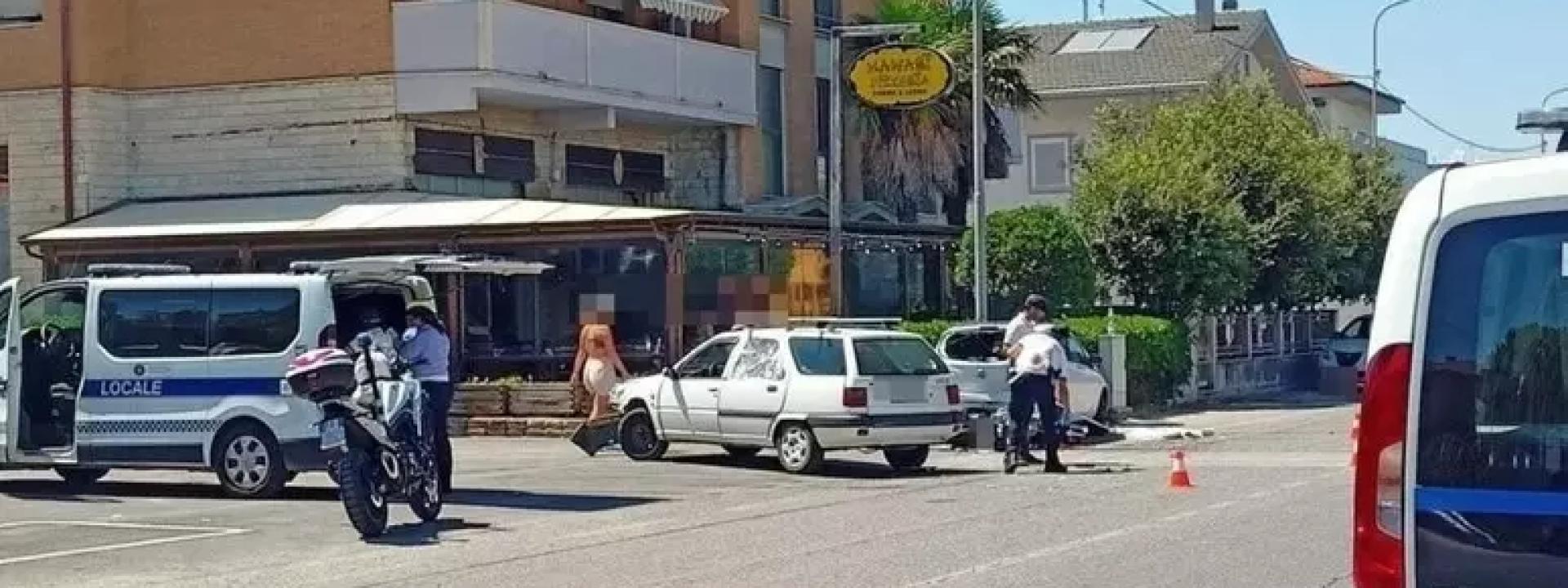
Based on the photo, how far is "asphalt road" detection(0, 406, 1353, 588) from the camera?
13445 mm

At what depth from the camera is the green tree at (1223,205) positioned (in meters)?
36.3

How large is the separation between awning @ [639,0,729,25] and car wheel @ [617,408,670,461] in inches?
501

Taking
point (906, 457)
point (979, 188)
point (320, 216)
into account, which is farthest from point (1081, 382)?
point (320, 216)

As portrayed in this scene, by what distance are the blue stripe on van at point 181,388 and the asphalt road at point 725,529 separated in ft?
2.94

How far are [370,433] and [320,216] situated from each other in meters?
16.2

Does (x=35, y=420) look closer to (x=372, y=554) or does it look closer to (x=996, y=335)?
(x=372, y=554)

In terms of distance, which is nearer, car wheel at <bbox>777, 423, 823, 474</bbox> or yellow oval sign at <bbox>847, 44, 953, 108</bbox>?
car wheel at <bbox>777, 423, 823, 474</bbox>

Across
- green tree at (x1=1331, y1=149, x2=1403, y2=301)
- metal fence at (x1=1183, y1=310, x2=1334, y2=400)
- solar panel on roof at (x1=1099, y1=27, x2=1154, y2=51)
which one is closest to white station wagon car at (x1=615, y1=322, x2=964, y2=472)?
metal fence at (x1=1183, y1=310, x2=1334, y2=400)

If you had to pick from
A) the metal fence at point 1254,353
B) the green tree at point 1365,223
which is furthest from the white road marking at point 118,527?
the green tree at point 1365,223

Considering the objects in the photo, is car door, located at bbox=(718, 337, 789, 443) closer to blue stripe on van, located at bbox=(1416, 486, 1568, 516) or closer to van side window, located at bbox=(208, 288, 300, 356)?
van side window, located at bbox=(208, 288, 300, 356)

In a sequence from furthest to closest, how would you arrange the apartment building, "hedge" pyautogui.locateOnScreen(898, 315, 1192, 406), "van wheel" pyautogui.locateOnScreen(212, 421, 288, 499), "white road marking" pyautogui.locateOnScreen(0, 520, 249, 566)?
1. "hedge" pyautogui.locateOnScreen(898, 315, 1192, 406)
2. the apartment building
3. "van wheel" pyautogui.locateOnScreen(212, 421, 288, 499)
4. "white road marking" pyautogui.locateOnScreen(0, 520, 249, 566)

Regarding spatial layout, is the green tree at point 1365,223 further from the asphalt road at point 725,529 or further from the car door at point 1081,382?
the asphalt road at point 725,529

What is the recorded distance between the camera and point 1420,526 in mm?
5094

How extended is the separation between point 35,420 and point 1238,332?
2500 cm
